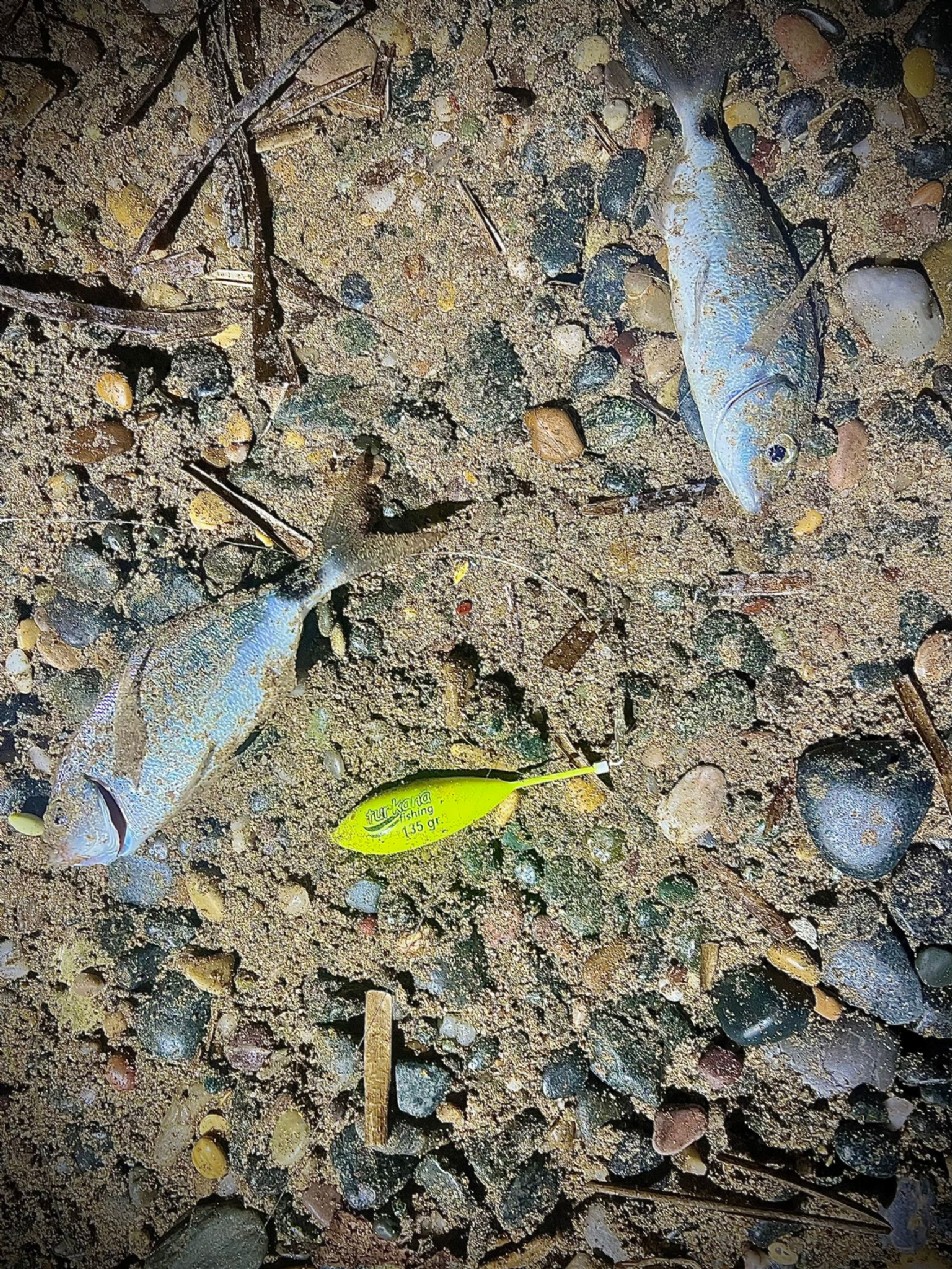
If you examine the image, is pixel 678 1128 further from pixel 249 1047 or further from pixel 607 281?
pixel 607 281

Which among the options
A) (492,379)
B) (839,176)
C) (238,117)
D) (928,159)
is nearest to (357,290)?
(492,379)

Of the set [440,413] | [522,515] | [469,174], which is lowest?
[522,515]

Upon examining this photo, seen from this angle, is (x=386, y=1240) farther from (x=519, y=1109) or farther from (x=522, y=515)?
(x=522, y=515)

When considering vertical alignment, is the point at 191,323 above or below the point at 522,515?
above

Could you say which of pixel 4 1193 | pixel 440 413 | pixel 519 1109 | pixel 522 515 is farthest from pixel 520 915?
pixel 4 1193

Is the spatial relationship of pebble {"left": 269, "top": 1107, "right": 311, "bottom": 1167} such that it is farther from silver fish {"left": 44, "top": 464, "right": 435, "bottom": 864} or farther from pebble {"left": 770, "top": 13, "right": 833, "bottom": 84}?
pebble {"left": 770, "top": 13, "right": 833, "bottom": 84}

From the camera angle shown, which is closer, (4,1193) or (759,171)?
(759,171)
